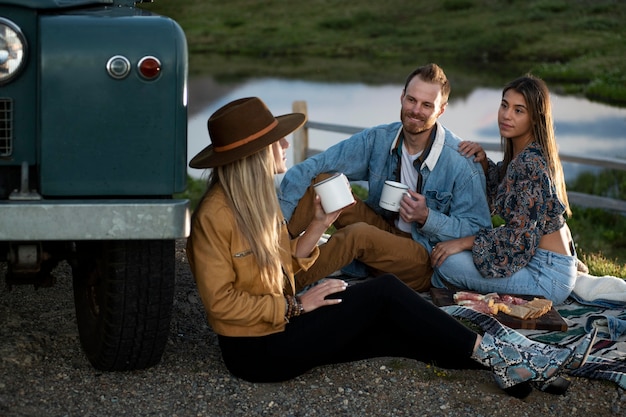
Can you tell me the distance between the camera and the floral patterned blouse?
4844mm

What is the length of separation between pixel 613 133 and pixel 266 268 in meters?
14.4

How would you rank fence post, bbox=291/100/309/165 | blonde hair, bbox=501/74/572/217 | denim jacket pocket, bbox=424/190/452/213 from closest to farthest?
blonde hair, bbox=501/74/572/217 < denim jacket pocket, bbox=424/190/452/213 < fence post, bbox=291/100/309/165

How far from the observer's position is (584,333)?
4.63m

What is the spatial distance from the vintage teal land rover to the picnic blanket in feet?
5.25

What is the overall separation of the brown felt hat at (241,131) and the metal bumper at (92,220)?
0.44 meters

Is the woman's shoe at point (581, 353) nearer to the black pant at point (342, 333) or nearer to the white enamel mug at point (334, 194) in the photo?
the black pant at point (342, 333)

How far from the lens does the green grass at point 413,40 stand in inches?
905

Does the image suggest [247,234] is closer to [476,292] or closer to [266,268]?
[266,268]

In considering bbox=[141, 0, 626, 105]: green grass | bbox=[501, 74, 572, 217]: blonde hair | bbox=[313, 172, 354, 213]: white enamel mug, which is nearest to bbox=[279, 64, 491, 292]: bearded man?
bbox=[501, 74, 572, 217]: blonde hair

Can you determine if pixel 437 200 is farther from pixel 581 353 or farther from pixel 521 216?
pixel 581 353

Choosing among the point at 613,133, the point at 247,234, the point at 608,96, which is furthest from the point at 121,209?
the point at 608,96

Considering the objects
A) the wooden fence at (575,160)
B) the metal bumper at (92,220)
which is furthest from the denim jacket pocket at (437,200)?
the wooden fence at (575,160)

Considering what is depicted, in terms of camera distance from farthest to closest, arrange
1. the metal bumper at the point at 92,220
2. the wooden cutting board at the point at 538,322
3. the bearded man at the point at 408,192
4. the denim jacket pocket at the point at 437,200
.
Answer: the denim jacket pocket at the point at 437,200
the bearded man at the point at 408,192
the wooden cutting board at the point at 538,322
the metal bumper at the point at 92,220

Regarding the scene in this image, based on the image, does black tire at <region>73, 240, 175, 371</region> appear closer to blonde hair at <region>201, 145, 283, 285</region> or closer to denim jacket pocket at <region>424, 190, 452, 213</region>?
blonde hair at <region>201, 145, 283, 285</region>
